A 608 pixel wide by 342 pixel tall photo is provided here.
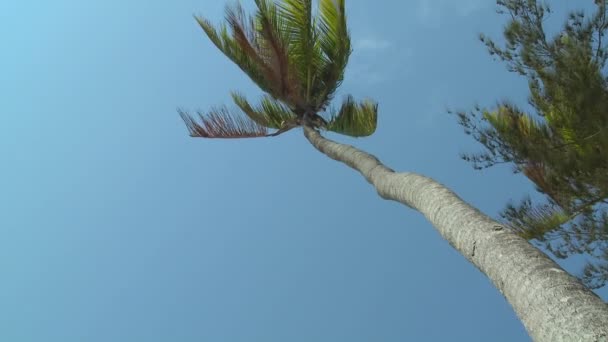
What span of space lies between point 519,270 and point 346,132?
6.73m

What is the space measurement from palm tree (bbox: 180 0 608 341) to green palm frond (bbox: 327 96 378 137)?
0.02 meters

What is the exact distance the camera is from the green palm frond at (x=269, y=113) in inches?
357

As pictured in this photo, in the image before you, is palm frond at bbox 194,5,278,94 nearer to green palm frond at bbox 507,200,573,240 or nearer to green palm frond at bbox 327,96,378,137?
green palm frond at bbox 327,96,378,137

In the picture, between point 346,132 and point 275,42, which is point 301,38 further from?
point 346,132

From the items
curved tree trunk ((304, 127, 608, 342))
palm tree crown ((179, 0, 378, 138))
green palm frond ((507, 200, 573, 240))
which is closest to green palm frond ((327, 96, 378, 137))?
palm tree crown ((179, 0, 378, 138))

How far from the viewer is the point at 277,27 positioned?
7.57 m

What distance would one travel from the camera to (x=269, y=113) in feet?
29.9

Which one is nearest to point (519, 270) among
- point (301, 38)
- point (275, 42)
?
point (275, 42)

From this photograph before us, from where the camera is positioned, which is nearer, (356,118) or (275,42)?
(275,42)

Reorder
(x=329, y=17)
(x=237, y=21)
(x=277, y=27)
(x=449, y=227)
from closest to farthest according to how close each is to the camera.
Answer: (x=449, y=227) < (x=237, y=21) < (x=277, y=27) < (x=329, y=17)

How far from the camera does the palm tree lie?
7.54ft

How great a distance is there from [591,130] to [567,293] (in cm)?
698

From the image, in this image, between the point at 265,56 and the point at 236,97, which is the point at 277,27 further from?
the point at 236,97

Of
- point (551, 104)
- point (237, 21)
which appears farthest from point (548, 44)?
point (237, 21)
